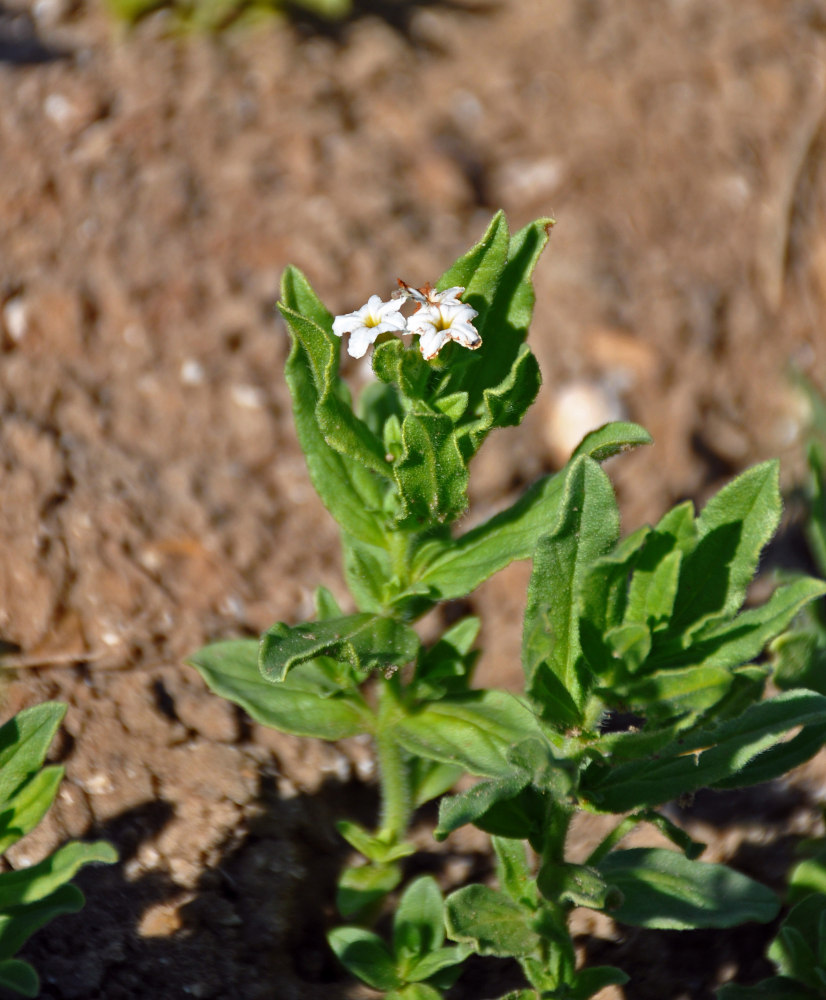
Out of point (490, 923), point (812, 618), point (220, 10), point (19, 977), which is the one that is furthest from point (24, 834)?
point (220, 10)

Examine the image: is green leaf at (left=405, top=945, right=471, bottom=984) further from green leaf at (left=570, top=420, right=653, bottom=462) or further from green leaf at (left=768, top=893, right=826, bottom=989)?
green leaf at (left=570, top=420, right=653, bottom=462)

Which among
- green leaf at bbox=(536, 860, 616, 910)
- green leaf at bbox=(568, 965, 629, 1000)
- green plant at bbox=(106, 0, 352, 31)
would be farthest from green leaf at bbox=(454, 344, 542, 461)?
green plant at bbox=(106, 0, 352, 31)

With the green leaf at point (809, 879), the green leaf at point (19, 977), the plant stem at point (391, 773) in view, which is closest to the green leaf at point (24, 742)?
the green leaf at point (19, 977)

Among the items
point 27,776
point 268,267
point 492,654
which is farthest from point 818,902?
point 268,267

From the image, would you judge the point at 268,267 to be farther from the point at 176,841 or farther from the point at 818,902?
the point at 818,902

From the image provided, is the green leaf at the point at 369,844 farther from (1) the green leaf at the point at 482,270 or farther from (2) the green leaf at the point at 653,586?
(1) the green leaf at the point at 482,270

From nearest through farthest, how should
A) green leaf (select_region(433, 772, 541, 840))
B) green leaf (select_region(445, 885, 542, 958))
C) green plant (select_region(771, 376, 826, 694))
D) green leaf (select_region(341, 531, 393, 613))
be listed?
1. green leaf (select_region(433, 772, 541, 840))
2. green leaf (select_region(445, 885, 542, 958))
3. green leaf (select_region(341, 531, 393, 613))
4. green plant (select_region(771, 376, 826, 694))

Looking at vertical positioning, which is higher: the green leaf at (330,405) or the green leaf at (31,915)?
the green leaf at (330,405)

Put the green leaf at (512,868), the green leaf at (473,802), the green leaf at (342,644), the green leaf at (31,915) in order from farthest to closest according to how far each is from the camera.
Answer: the green leaf at (512,868), the green leaf at (31,915), the green leaf at (342,644), the green leaf at (473,802)
